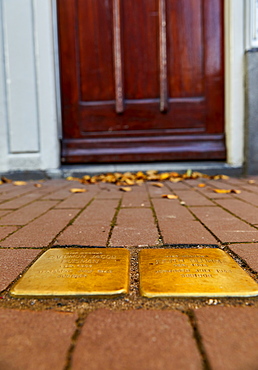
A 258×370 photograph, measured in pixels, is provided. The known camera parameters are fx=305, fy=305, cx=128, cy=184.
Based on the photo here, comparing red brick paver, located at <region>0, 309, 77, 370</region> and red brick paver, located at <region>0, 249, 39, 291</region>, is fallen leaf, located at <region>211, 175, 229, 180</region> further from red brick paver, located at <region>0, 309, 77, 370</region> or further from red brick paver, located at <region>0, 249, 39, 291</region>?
red brick paver, located at <region>0, 309, 77, 370</region>

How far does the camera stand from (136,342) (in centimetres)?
54

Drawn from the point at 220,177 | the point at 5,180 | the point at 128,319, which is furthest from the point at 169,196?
the point at 5,180

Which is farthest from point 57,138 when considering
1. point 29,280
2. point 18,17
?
point 29,280

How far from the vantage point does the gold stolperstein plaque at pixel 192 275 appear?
0.71 metres

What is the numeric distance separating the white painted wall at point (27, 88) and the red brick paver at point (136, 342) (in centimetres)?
257

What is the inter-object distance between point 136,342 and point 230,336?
17 centimetres

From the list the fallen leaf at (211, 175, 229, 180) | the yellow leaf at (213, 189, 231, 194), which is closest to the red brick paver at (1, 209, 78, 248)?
the yellow leaf at (213, 189, 231, 194)

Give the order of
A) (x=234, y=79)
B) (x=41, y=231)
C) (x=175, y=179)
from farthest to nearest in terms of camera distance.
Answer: (x=234, y=79) → (x=175, y=179) → (x=41, y=231)

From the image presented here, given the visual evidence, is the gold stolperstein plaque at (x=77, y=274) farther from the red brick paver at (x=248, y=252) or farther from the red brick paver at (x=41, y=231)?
the red brick paver at (x=248, y=252)

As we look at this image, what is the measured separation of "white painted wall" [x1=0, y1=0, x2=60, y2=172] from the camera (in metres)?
2.89

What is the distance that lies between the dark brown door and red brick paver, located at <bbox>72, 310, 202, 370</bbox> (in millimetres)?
2530

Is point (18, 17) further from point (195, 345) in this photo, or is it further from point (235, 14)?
point (195, 345)

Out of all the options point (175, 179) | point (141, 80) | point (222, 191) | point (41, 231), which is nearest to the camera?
point (41, 231)

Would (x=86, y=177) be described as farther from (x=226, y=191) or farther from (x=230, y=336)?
(x=230, y=336)
